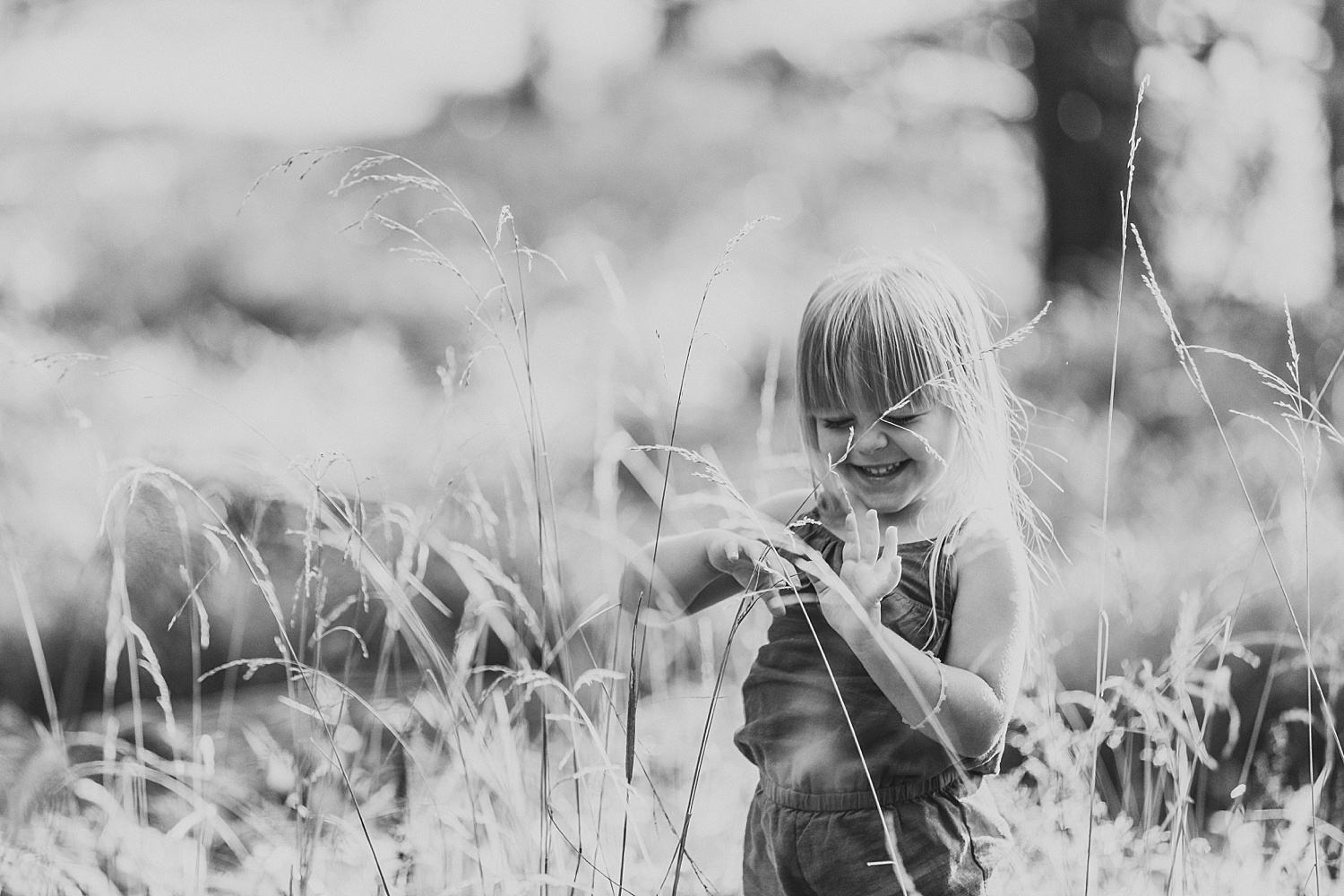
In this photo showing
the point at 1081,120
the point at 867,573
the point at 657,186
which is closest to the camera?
the point at 867,573

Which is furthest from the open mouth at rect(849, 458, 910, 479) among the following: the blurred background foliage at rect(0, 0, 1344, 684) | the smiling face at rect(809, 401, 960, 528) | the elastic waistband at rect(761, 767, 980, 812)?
the blurred background foliage at rect(0, 0, 1344, 684)

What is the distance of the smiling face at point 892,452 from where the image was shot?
3.54 ft

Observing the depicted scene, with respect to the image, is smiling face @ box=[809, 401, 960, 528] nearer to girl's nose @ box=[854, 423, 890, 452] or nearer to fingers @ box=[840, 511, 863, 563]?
girl's nose @ box=[854, 423, 890, 452]

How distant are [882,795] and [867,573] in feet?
0.90

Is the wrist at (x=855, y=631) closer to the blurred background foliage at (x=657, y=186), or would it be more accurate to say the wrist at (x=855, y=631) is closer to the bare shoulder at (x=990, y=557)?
the bare shoulder at (x=990, y=557)

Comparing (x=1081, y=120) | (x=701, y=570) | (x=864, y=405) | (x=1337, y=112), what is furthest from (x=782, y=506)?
(x=1081, y=120)

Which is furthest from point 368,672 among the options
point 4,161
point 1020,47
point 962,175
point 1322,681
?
point 1020,47

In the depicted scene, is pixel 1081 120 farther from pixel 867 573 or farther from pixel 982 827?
pixel 867 573

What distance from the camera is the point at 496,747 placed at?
1715mm

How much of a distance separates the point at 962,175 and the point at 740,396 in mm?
1529

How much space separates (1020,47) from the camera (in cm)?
520

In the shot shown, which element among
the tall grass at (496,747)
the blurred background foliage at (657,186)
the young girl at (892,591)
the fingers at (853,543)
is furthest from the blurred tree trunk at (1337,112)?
the fingers at (853,543)

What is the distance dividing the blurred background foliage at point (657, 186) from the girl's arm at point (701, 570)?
1741 mm

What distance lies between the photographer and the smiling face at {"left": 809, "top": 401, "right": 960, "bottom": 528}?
1.08 metres
